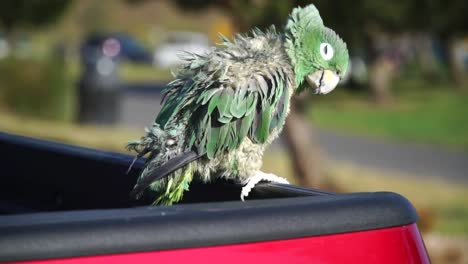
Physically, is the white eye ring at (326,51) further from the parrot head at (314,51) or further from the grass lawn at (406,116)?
the grass lawn at (406,116)

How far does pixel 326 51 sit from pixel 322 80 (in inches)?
5.0

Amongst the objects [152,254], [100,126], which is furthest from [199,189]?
[100,126]

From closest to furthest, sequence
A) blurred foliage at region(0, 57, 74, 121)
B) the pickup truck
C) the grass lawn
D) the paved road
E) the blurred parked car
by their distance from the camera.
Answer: the pickup truck, the paved road, blurred foliage at region(0, 57, 74, 121), the grass lawn, the blurred parked car

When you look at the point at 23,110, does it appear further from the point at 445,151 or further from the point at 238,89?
the point at 238,89

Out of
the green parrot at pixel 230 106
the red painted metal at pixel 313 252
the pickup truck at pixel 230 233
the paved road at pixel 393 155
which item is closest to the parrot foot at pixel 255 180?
the green parrot at pixel 230 106

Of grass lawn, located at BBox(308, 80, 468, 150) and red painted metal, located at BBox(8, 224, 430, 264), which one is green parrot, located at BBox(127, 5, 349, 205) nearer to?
red painted metal, located at BBox(8, 224, 430, 264)

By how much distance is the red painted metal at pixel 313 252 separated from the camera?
1.87 meters

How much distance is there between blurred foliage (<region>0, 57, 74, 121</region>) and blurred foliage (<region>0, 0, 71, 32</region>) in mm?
2281

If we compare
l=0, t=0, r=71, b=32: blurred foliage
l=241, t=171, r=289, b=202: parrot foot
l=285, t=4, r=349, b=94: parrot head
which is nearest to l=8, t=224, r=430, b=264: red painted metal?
l=241, t=171, r=289, b=202: parrot foot

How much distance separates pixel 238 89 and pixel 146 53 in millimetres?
45767

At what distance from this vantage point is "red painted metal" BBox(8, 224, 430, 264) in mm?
1870

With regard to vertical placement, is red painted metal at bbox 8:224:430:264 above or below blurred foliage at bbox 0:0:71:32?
below

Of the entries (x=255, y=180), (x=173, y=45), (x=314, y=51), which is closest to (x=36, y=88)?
(x=314, y=51)

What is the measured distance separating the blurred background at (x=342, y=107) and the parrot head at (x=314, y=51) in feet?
1.54
